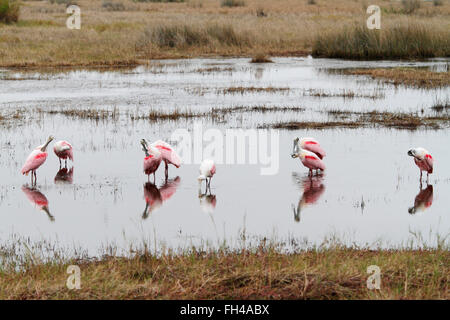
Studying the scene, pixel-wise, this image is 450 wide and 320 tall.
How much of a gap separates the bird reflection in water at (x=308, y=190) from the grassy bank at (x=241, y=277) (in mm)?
2490

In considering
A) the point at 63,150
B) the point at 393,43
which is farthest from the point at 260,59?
the point at 63,150

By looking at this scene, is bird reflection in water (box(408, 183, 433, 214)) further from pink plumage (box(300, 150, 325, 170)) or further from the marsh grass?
the marsh grass

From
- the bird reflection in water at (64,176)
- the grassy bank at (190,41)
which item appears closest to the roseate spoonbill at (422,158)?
the bird reflection in water at (64,176)

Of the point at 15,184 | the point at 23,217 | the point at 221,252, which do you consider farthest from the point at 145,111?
the point at 221,252

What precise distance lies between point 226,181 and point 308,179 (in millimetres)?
1325

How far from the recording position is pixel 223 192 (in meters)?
10.5

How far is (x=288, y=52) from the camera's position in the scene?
116 ft

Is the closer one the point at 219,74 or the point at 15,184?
the point at 15,184

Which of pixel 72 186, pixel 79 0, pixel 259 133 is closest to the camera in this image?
pixel 72 186

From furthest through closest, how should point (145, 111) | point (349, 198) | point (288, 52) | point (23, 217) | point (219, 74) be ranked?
point (288, 52), point (219, 74), point (145, 111), point (349, 198), point (23, 217)

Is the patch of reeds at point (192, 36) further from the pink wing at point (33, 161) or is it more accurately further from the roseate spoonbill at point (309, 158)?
the roseate spoonbill at point (309, 158)

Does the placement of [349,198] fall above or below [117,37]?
below

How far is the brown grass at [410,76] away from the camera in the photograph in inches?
923

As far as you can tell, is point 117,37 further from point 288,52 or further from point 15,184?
point 15,184
